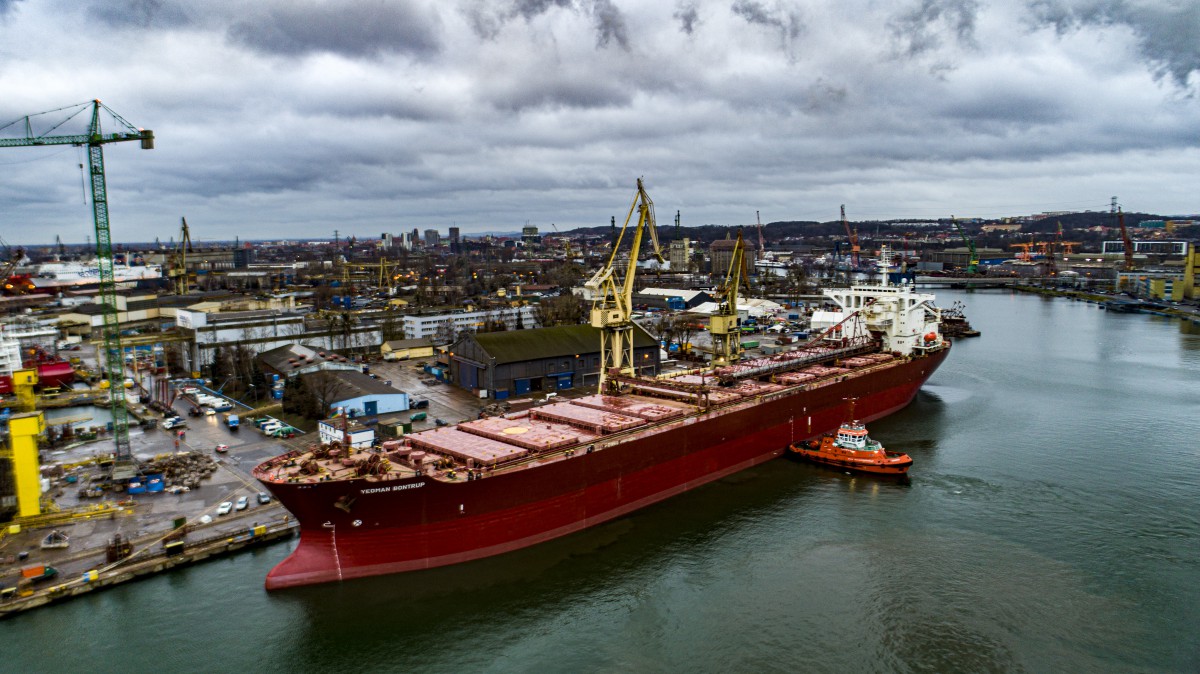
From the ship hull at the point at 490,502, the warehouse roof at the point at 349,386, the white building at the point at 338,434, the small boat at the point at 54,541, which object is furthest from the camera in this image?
the warehouse roof at the point at 349,386

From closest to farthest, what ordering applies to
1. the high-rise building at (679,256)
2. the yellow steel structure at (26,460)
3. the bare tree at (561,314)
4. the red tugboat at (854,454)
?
the yellow steel structure at (26,460) → the red tugboat at (854,454) → the bare tree at (561,314) → the high-rise building at (679,256)

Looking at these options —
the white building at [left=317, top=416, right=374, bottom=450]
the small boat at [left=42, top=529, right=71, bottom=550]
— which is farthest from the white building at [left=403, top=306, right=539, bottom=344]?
the small boat at [left=42, top=529, right=71, bottom=550]

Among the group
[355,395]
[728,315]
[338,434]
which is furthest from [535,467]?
[728,315]

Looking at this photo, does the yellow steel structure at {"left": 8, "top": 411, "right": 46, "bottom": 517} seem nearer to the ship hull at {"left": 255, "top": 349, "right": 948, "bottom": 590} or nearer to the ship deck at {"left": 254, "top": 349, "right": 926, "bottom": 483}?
the ship deck at {"left": 254, "top": 349, "right": 926, "bottom": 483}

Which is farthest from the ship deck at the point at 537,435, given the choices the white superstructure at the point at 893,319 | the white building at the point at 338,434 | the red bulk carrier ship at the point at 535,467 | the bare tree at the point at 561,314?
the bare tree at the point at 561,314

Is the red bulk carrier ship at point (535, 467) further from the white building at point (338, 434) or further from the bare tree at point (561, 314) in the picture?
the bare tree at point (561, 314)

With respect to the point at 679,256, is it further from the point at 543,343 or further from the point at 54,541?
the point at 54,541

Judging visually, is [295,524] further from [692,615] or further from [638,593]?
[692,615]

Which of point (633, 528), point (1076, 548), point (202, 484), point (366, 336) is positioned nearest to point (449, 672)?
point (633, 528)
